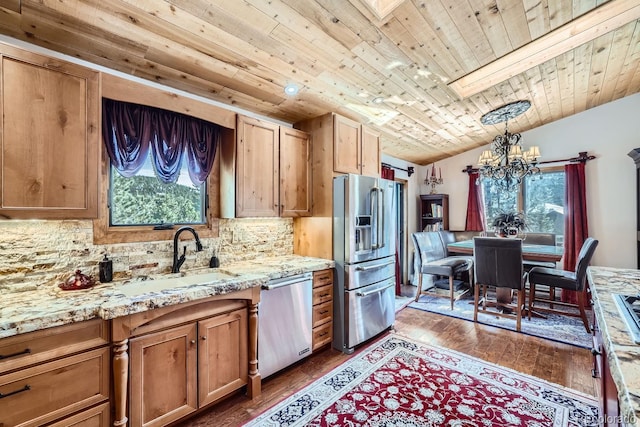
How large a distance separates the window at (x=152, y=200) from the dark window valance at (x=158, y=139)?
10 centimetres

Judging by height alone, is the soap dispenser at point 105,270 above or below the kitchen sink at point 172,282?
above

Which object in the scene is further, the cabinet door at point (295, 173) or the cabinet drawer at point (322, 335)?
the cabinet door at point (295, 173)

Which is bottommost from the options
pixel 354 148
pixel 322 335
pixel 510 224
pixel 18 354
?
pixel 322 335

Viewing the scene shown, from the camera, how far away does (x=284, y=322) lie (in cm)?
247

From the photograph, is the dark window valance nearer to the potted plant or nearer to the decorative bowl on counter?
the decorative bowl on counter

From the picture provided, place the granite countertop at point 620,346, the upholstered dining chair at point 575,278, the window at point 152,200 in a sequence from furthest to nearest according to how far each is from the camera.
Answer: the upholstered dining chair at point 575,278 → the window at point 152,200 → the granite countertop at point 620,346

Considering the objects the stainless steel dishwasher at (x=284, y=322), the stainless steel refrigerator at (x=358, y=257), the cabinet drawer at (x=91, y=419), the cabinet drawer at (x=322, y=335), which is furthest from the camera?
the stainless steel refrigerator at (x=358, y=257)

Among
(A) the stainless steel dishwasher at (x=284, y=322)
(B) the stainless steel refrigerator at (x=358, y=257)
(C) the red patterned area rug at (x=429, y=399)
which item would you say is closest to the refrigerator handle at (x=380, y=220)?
(B) the stainless steel refrigerator at (x=358, y=257)

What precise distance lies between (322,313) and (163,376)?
1485 millimetres

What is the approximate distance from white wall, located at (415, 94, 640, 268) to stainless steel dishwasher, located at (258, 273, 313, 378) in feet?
15.4

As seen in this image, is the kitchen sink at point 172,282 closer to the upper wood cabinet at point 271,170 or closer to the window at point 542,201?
the upper wood cabinet at point 271,170

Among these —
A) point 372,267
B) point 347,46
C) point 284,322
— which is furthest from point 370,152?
point 284,322

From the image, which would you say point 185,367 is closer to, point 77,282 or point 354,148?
point 77,282

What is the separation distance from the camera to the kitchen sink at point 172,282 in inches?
77.9
